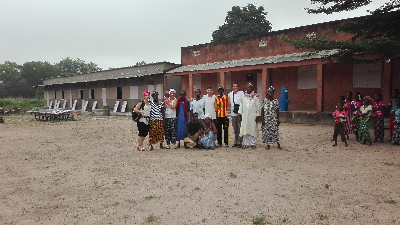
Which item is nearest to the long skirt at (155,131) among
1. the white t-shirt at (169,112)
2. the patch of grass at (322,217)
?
the white t-shirt at (169,112)

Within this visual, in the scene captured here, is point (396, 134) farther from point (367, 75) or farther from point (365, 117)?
point (367, 75)

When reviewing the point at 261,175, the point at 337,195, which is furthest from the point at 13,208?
the point at 337,195

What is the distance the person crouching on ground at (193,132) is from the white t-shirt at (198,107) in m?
0.10

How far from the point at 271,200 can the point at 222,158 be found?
8.12 feet

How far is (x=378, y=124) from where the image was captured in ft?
24.4

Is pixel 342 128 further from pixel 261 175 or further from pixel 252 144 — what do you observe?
pixel 261 175

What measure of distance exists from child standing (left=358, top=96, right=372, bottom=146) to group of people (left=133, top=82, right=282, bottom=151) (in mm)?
2245

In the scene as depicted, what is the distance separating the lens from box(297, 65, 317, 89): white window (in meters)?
14.2

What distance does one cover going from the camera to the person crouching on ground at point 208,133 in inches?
277

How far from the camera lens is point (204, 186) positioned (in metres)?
4.11

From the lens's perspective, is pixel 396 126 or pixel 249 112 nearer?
pixel 249 112

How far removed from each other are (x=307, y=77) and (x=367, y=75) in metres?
2.63

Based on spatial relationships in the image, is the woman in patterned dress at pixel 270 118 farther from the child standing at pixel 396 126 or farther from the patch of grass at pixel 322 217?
the patch of grass at pixel 322 217

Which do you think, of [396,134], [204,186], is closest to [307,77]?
[396,134]
